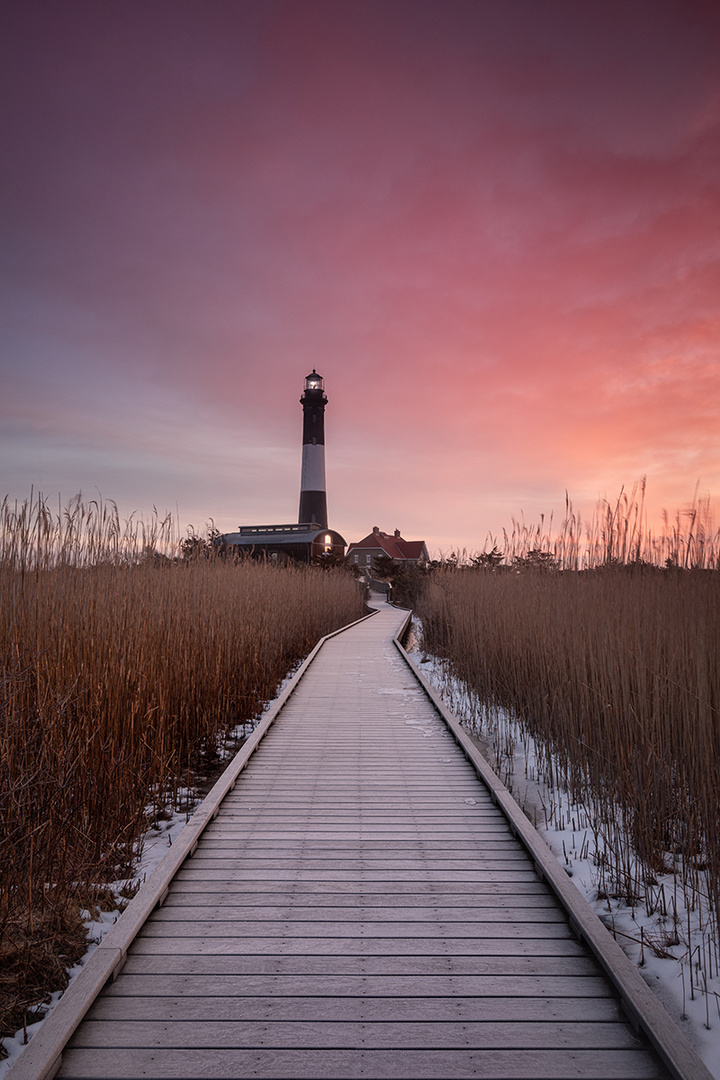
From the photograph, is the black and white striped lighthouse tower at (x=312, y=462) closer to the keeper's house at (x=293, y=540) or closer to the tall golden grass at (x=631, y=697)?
the keeper's house at (x=293, y=540)

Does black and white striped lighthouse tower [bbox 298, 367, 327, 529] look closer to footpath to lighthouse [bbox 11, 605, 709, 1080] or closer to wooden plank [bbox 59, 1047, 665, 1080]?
footpath to lighthouse [bbox 11, 605, 709, 1080]

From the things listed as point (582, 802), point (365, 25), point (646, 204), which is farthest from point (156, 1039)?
point (365, 25)

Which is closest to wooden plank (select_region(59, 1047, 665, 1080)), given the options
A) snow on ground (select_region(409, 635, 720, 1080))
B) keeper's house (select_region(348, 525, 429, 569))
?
snow on ground (select_region(409, 635, 720, 1080))

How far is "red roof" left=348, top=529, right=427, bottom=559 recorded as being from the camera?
43.6 meters

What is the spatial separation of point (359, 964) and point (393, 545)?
4324 cm

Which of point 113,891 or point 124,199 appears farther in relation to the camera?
point 124,199

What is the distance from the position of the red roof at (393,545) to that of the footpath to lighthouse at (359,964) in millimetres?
40024

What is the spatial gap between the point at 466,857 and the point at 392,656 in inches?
230

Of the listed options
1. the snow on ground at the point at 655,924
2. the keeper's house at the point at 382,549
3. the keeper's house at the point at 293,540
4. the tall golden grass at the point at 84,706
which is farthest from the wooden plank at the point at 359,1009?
the keeper's house at the point at 382,549

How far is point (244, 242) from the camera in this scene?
8.76 meters

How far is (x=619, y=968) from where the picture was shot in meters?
1.43

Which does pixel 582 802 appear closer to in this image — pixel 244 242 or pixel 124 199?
pixel 124 199

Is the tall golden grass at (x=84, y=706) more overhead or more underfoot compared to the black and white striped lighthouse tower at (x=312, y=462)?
more underfoot

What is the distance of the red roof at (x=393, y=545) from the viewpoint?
143ft
